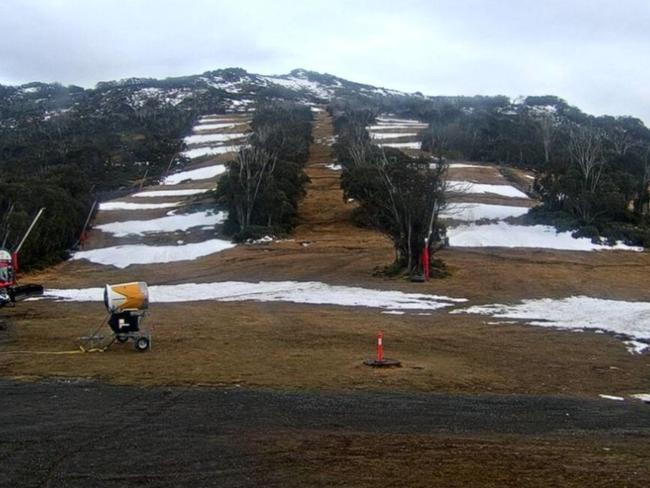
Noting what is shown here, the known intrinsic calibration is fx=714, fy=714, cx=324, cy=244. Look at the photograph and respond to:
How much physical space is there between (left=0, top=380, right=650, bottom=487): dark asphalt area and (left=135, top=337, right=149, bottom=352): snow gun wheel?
398 centimetres

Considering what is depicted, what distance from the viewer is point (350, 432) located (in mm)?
10078

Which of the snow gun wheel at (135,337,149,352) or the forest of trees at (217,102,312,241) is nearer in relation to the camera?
the snow gun wheel at (135,337,149,352)

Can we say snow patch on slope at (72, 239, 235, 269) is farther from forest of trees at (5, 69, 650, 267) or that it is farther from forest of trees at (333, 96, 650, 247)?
forest of trees at (333, 96, 650, 247)

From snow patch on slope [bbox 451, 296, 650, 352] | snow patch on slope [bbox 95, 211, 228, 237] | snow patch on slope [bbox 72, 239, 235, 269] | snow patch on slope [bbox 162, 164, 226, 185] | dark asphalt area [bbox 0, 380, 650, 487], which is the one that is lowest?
snow patch on slope [bbox 72, 239, 235, 269]

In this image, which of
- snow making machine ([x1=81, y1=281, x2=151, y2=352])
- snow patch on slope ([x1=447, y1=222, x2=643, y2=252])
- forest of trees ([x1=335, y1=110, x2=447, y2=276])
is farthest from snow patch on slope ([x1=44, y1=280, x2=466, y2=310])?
snow patch on slope ([x1=447, y1=222, x2=643, y2=252])

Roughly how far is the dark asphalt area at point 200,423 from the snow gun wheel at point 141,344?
398 cm

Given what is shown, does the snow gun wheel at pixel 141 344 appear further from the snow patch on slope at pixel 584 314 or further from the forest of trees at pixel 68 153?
the forest of trees at pixel 68 153

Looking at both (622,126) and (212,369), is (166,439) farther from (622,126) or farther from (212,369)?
(622,126)

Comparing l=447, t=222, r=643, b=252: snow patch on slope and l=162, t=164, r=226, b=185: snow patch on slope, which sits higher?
l=162, t=164, r=226, b=185: snow patch on slope

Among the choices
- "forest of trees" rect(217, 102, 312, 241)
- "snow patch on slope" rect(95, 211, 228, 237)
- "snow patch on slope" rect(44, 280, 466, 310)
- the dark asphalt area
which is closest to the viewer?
the dark asphalt area

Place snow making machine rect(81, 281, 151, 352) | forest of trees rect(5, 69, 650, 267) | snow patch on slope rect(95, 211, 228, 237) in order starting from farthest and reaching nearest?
1. snow patch on slope rect(95, 211, 228, 237)
2. forest of trees rect(5, 69, 650, 267)
3. snow making machine rect(81, 281, 151, 352)

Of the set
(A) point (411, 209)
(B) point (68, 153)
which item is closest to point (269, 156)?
(A) point (411, 209)

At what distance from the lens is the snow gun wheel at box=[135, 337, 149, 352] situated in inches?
686

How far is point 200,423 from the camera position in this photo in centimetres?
1033
